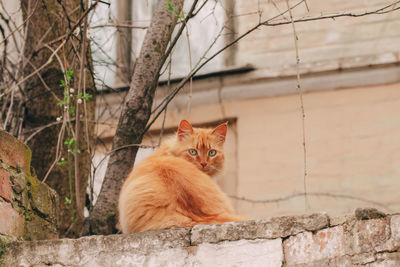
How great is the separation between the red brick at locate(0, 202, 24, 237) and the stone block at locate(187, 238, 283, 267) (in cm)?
95

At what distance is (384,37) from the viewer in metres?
8.25

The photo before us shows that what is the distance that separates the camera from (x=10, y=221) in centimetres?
340

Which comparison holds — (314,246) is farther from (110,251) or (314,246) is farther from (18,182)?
(18,182)

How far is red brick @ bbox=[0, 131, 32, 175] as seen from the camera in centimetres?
344

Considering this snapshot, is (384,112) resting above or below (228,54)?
below

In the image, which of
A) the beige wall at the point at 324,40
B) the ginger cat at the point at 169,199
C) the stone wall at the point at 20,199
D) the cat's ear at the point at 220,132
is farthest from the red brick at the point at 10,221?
the beige wall at the point at 324,40

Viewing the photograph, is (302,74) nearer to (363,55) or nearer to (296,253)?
(363,55)

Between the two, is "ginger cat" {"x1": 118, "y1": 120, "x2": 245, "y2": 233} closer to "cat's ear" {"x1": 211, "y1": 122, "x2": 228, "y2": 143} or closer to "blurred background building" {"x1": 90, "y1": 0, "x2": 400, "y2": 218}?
"cat's ear" {"x1": 211, "y1": 122, "x2": 228, "y2": 143}

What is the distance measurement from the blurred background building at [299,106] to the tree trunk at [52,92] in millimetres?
1979

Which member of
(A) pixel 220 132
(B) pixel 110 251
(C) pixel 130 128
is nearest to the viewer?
(B) pixel 110 251

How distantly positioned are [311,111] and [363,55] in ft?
3.07

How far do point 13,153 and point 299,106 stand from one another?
5174 millimetres

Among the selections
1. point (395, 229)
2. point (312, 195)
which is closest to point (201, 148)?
point (395, 229)

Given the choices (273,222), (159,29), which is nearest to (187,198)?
(273,222)
